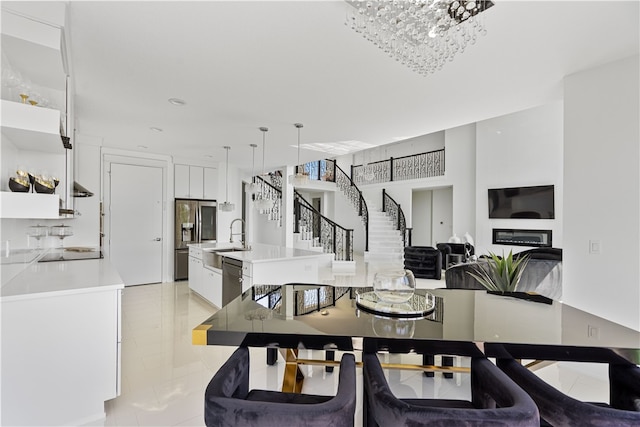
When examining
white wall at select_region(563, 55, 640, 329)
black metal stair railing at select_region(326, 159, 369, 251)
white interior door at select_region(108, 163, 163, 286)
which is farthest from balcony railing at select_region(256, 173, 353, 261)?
white wall at select_region(563, 55, 640, 329)

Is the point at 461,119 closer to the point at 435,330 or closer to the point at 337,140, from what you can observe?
the point at 337,140

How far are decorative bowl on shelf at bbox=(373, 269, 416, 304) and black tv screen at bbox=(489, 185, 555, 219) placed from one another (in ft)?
21.5

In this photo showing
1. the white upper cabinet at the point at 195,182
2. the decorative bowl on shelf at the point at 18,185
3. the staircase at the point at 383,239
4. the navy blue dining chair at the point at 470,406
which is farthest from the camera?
the staircase at the point at 383,239

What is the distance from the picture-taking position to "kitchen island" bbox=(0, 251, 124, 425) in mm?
1661

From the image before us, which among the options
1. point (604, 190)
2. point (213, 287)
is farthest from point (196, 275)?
point (604, 190)

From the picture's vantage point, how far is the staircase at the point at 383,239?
912cm

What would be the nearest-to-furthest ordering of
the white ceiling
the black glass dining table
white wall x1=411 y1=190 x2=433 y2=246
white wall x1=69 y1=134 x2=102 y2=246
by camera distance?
1. the black glass dining table
2. the white ceiling
3. white wall x1=69 y1=134 x2=102 y2=246
4. white wall x1=411 y1=190 x2=433 y2=246

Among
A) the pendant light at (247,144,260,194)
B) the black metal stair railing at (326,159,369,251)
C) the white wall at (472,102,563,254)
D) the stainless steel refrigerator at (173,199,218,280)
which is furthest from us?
the black metal stair railing at (326,159,369,251)

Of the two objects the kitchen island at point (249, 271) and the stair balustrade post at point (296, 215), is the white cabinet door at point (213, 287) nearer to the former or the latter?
the kitchen island at point (249, 271)

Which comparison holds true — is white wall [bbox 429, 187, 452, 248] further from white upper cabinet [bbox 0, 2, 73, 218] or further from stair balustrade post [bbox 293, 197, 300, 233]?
white upper cabinet [bbox 0, 2, 73, 218]

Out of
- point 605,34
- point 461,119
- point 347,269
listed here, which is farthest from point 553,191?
point 605,34

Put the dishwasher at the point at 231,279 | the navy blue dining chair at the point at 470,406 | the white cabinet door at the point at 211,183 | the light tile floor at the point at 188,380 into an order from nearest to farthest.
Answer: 1. the navy blue dining chair at the point at 470,406
2. the light tile floor at the point at 188,380
3. the dishwasher at the point at 231,279
4. the white cabinet door at the point at 211,183

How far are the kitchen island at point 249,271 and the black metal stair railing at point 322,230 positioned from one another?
303cm

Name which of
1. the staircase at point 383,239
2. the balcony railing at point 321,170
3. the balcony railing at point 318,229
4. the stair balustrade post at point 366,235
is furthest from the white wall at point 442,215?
the balcony railing at point 321,170
